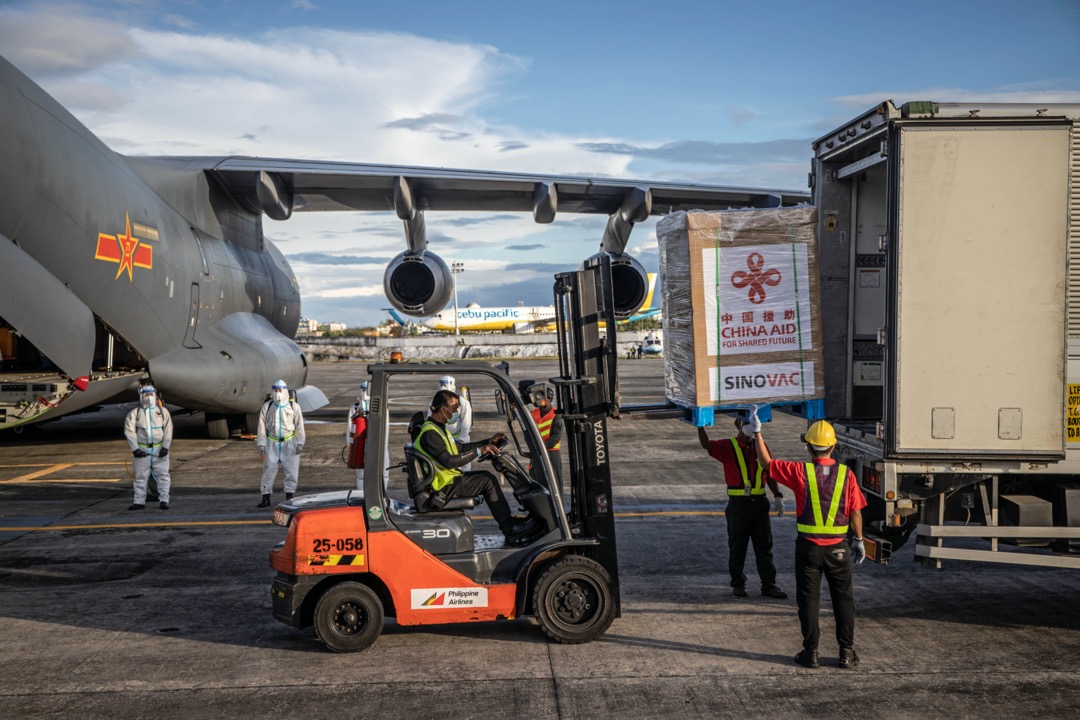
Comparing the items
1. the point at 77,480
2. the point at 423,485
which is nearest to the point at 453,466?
the point at 423,485

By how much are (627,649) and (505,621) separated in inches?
50.6

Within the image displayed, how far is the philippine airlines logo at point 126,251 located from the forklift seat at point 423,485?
8.70 meters

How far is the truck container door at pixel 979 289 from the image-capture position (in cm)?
679

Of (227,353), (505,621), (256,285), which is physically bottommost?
(505,621)

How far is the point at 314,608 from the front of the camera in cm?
712

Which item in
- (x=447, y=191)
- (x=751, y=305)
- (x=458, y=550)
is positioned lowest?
(x=458, y=550)

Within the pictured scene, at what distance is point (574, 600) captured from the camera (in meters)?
7.25

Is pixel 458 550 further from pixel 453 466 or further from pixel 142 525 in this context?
pixel 142 525

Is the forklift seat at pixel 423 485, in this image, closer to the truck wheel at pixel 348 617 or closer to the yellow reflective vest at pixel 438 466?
the yellow reflective vest at pixel 438 466

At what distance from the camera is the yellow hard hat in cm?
689

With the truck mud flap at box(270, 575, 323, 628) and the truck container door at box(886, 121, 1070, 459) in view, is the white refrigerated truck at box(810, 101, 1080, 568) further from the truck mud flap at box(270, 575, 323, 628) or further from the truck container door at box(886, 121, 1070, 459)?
the truck mud flap at box(270, 575, 323, 628)

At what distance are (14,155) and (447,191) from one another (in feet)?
32.4

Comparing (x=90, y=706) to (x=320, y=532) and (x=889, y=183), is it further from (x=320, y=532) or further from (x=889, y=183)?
(x=889, y=183)

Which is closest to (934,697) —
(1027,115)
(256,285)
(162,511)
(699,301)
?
(699,301)
